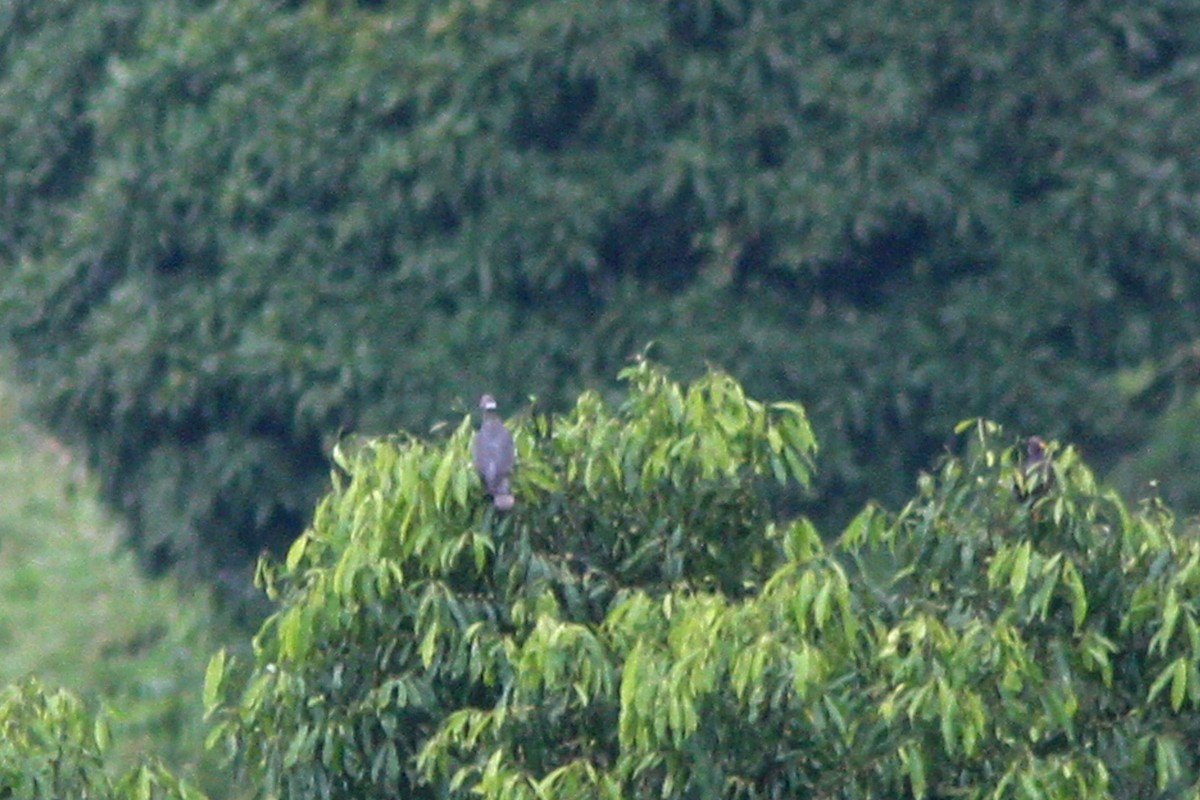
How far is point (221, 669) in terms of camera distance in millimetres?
4770

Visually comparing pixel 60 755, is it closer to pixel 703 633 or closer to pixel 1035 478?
pixel 703 633

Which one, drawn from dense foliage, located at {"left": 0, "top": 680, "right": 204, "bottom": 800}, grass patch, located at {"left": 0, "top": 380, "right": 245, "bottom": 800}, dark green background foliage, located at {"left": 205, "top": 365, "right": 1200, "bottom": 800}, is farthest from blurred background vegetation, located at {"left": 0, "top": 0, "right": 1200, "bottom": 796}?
dense foliage, located at {"left": 0, "top": 680, "right": 204, "bottom": 800}

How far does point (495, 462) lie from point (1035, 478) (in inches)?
43.4

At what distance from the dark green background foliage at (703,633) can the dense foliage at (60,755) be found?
238 millimetres

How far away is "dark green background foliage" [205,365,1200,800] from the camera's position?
4367 mm

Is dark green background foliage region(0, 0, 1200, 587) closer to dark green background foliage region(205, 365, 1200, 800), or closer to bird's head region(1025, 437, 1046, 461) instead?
dark green background foliage region(205, 365, 1200, 800)

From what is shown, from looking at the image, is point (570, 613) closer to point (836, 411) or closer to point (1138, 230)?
point (836, 411)

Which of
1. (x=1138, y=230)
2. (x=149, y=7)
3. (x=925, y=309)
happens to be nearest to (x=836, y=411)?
(x=925, y=309)

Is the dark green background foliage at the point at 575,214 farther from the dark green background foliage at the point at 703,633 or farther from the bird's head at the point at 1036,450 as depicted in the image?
the bird's head at the point at 1036,450

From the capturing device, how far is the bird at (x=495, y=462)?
466 centimetres

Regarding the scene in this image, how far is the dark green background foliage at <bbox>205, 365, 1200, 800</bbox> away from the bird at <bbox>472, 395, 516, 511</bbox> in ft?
0.14

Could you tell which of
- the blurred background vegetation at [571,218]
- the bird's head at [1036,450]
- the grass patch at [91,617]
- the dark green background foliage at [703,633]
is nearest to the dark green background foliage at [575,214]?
the blurred background vegetation at [571,218]

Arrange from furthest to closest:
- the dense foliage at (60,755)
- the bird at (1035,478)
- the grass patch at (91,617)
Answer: the grass patch at (91,617), the bird at (1035,478), the dense foliage at (60,755)

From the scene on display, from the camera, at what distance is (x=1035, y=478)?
463cm
